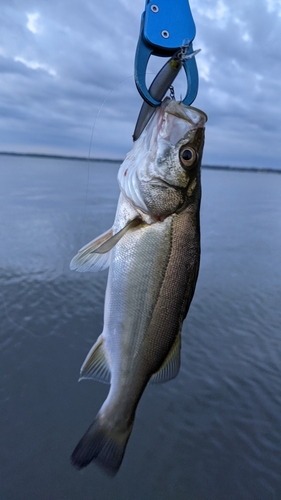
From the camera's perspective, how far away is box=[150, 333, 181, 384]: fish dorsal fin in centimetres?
211

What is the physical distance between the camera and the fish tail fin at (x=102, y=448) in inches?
75.0

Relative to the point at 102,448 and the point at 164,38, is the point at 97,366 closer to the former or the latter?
the point at 102,448

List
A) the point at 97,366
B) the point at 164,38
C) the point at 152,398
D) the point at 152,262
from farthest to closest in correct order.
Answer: the point at 152,398
the point at 97,366
the point at 152,262
the point at 164,38

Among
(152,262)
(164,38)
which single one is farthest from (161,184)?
(164,38)

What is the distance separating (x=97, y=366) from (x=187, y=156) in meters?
1.37

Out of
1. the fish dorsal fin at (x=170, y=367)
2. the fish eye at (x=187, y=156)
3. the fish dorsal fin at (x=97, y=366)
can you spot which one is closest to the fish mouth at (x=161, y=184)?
the fish eye at (x=187, y=156)

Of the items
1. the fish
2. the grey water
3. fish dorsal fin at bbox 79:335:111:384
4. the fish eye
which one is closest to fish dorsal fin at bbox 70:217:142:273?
the fish

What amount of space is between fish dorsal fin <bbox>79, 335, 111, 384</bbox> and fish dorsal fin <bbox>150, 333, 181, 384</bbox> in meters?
0.29

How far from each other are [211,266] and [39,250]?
4742 mm

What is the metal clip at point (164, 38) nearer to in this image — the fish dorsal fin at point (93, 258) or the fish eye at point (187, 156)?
the fish eye at point (187, 156)

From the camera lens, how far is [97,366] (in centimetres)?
Result: 220

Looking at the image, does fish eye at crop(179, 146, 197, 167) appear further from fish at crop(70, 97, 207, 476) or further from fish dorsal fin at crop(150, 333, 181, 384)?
fish dorsal fin at crop(150, 333, 181, 384)

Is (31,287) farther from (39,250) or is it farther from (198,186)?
A: (198,186)

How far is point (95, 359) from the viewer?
221 centimetres
